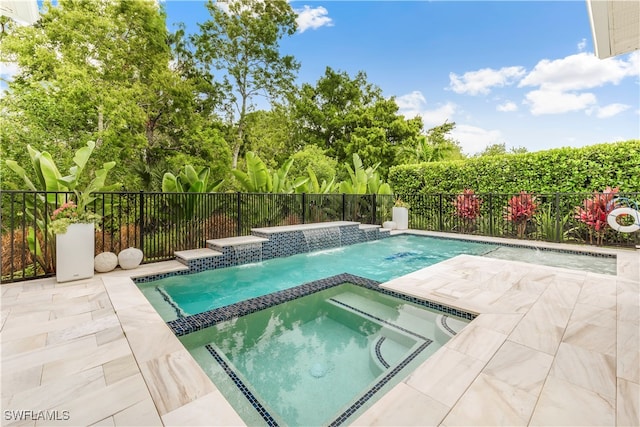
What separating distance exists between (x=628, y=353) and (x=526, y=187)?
6882mm

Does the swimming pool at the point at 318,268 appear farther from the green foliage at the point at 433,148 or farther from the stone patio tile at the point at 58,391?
the green foliage at the point at 433,148

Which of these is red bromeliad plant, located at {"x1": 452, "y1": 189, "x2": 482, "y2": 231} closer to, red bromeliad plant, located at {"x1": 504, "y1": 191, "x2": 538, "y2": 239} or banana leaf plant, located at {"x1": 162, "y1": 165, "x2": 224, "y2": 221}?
red bromeliad plant, located at {"x1": 504, "y1": 191, "x2": 538, "y2": 239}

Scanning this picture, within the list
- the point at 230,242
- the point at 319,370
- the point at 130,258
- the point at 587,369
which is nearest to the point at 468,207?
the point at 230,242

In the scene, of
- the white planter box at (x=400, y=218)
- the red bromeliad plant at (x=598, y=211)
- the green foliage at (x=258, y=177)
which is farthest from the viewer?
the white planter box at (x=400, y=218)

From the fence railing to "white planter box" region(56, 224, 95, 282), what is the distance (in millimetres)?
378

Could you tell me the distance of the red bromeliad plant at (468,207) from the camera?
8.32m

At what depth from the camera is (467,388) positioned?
5.39ft

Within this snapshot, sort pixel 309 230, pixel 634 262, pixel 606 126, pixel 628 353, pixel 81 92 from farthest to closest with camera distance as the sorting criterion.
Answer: pixel 606 126 → pixel 81 92 → pixel 309 230 → pixel 634 262 → pixel 628 353

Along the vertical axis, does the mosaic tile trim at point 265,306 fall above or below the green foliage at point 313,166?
below

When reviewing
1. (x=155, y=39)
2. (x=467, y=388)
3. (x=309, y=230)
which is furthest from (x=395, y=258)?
(x=155, y=39)

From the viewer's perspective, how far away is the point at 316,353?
2379 mm

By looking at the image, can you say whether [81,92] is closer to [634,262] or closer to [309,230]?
[309,230]

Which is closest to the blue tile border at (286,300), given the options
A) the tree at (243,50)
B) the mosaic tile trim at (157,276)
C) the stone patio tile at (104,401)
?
the stone patio tile at (104,401)

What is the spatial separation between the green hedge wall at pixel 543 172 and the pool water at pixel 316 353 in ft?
21.8
